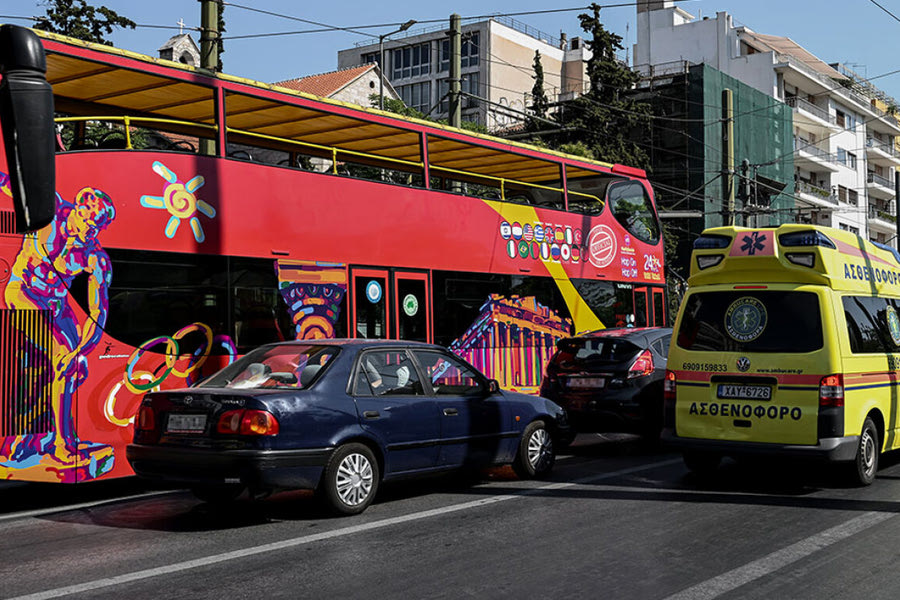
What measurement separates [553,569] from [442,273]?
295 inches

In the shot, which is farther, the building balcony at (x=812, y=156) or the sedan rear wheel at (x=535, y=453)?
the building balcony at (x=812, y=156)

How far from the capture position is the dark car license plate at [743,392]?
8867 millimetres

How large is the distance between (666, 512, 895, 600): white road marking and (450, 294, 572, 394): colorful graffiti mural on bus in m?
6.78

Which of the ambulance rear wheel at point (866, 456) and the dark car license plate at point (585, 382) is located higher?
the dark car license plate at point (585, 382)

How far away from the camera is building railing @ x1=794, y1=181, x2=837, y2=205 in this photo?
2398 inches

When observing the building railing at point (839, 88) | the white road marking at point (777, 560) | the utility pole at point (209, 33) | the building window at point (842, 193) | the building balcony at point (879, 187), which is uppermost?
the building railing at point (839, 88)

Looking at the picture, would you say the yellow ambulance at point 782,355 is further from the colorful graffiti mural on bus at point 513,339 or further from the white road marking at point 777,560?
the colorful graffiti mural on bus at point 513,339

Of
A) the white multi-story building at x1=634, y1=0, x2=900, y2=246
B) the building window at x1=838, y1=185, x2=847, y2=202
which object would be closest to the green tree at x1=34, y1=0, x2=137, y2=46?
the white multi-story building at x1=634, y1=0, x2=900, y2=246

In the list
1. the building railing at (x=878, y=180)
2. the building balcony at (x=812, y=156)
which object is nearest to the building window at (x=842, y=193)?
the building balcony at (x=812, y=156)

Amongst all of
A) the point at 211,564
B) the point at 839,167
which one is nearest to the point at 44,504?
the point at 211,564

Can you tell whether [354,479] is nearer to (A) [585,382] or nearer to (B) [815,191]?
(A) [585,382]

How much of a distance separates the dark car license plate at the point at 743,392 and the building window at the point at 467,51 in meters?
68.9

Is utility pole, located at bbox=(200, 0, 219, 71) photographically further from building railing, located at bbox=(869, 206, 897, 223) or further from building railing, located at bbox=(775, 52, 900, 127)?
building railing, located at bbox=(869, 206, 897, 223)

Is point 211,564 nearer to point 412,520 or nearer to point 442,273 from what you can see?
point 412,520
